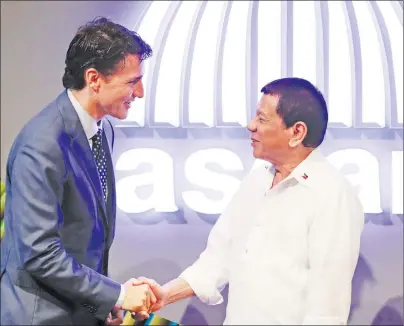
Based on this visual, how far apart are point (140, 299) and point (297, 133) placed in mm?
797

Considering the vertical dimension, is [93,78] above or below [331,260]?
above

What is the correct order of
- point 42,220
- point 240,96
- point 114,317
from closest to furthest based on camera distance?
point 42,220
point 114,317
point 240,96

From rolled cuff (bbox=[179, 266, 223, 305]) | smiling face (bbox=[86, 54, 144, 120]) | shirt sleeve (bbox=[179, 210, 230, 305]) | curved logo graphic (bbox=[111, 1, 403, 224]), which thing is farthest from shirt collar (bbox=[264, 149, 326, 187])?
curved logo graphic (bbox=[111, 1, 403, 224])

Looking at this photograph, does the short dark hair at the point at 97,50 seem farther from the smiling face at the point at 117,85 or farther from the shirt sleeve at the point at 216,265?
the shirt sleeve at the point at 216,265

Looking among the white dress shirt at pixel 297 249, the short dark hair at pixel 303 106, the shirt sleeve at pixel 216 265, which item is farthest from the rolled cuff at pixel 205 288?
the short dark hair at pixel 303 106

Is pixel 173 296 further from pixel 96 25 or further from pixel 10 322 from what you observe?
pixel 96 25

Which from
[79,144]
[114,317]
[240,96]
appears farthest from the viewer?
[240,96]

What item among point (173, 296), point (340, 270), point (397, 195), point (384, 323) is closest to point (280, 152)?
point (340, 270)

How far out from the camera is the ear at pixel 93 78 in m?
2.18

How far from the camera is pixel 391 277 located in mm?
3041

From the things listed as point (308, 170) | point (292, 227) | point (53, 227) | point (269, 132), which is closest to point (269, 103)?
point (269, 132)

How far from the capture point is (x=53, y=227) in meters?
1.98

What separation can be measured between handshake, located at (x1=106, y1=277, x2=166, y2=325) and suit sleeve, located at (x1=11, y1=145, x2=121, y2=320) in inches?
8.7

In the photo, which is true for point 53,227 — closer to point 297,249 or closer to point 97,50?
point 97,50
